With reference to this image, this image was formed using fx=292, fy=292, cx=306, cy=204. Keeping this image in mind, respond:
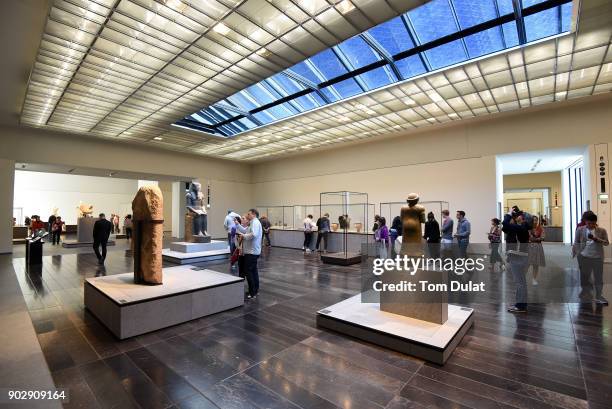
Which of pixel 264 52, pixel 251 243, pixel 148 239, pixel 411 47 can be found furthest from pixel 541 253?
pixel 264 52

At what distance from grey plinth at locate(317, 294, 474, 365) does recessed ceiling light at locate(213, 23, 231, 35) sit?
19.8 ft

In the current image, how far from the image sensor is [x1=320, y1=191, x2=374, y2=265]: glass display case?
9834 millimetres

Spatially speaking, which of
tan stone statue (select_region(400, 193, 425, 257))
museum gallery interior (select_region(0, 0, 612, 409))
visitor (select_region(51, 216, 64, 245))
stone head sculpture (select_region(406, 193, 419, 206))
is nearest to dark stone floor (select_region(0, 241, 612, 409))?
museum gallery interior (select_region(0, 0, 612, 409))

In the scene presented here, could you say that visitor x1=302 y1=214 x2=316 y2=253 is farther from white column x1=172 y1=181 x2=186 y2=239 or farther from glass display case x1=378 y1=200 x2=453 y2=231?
white column x1=172 y1=181 x2=186 y2=239

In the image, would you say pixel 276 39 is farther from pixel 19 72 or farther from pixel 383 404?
pixel 19 72

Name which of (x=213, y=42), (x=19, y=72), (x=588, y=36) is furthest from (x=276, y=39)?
(x=19, y=72)

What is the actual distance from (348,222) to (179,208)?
1365 centimetres

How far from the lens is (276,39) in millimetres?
6629

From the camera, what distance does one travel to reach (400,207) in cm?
1317

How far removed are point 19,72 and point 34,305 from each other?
7047 mm

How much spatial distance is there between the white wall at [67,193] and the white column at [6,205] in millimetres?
10580

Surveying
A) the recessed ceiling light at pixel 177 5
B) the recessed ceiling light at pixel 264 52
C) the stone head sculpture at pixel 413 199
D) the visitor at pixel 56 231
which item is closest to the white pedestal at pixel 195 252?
the recessed ceiling light at pixel 264 52

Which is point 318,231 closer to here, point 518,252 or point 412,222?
point 518,252

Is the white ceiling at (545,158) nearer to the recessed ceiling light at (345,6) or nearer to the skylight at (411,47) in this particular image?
the skylight at (411,47)
